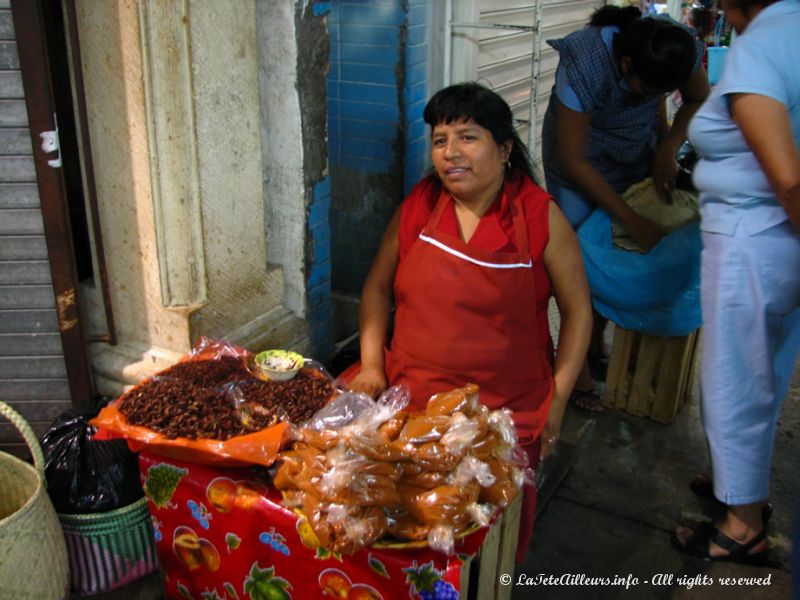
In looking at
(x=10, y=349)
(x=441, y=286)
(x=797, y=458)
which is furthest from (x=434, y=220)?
(x=797, y=458)

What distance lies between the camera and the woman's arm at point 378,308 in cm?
257

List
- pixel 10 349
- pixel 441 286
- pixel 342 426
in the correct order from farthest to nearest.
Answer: pixel 10 349
pixel 441 286
pixel 342 426

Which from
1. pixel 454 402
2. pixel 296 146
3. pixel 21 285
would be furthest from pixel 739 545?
pixel 21 285

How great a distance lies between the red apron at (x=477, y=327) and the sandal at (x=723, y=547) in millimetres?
845

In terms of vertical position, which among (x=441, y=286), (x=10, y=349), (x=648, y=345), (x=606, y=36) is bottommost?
(x=648, y=345)

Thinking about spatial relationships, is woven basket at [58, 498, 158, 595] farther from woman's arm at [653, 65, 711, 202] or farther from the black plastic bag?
woman's arm at [653, 65, 711, 202]

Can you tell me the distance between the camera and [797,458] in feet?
11.4

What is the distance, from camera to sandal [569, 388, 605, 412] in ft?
12.5

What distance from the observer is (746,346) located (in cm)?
260

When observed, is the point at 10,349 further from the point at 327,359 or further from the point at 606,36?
the point at 606,36

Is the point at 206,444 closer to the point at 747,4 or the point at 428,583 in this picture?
the point at 428,583

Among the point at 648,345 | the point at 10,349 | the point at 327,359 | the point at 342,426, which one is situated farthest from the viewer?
the point at 648,345

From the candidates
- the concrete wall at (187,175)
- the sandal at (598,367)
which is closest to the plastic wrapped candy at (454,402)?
the concrete wall at (187,175)

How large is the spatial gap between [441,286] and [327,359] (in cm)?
103
